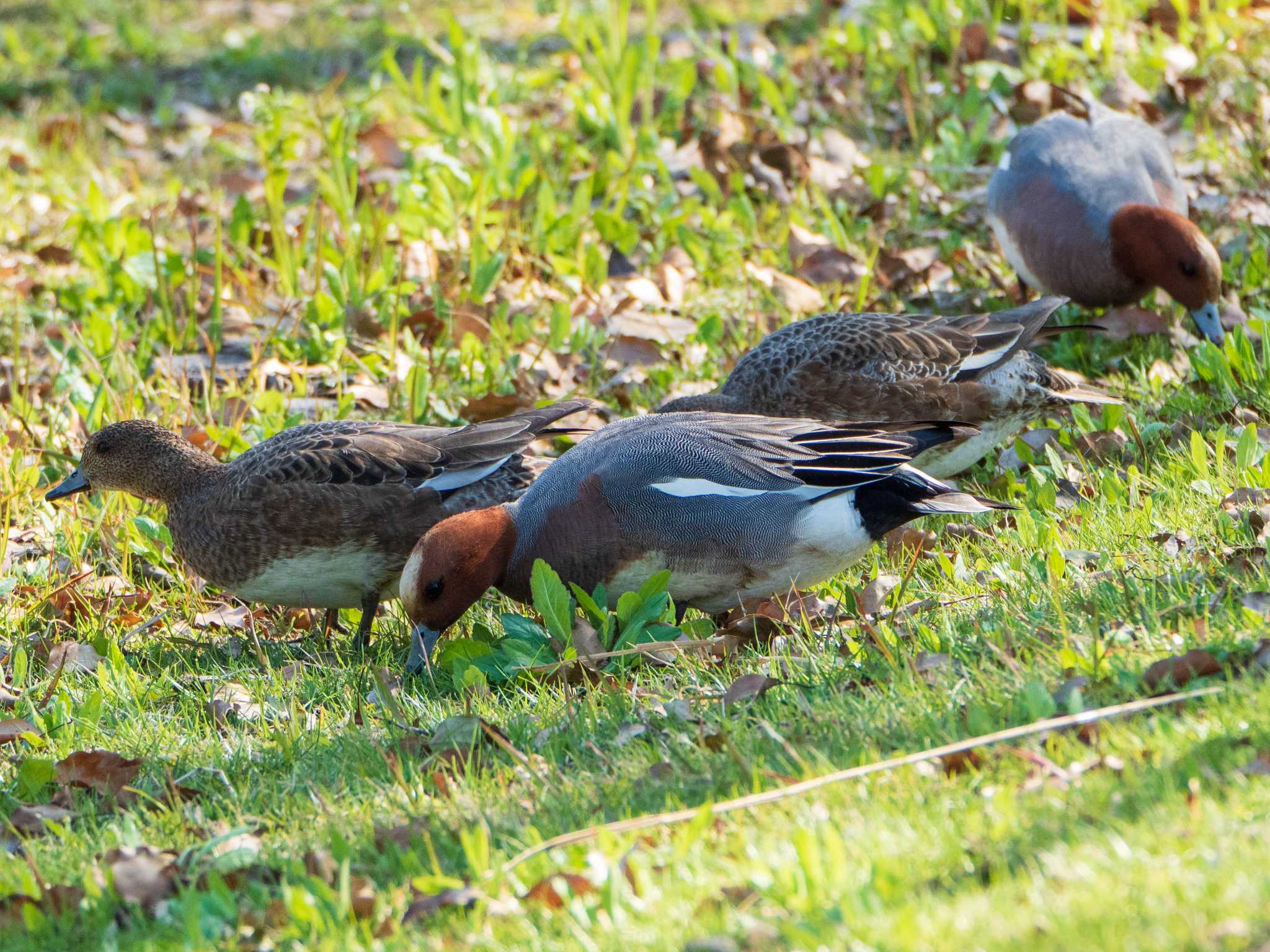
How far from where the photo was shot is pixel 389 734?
3.30 metres

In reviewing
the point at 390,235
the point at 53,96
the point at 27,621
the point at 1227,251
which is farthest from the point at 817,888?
the point at 53,96

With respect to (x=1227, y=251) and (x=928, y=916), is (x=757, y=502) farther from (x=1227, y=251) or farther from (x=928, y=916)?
(x=1227, y=251)

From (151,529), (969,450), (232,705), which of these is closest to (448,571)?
(232,705)

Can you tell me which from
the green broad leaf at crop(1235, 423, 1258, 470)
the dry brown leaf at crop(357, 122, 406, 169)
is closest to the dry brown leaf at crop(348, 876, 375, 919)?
the green broad leaf at crop(1235, 423, 1258, 470)

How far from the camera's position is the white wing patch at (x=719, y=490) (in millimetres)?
3846

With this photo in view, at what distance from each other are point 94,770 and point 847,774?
5.89 ft

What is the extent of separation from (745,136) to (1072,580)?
4.38 metres

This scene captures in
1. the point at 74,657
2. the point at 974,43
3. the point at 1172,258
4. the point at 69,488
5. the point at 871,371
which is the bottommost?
the point at 74,657

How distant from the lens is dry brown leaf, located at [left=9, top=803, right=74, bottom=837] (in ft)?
10.1

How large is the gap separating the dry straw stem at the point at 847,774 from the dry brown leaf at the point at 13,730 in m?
1.61

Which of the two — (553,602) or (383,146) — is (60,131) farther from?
(553,602)

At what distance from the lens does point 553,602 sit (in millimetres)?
3604

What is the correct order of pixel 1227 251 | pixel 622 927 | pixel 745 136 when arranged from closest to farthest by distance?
1. pixel 622 927
2. pixel 1227 251
3. pixel 745 136

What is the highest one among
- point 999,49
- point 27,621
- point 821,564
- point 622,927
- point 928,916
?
point 999,49
